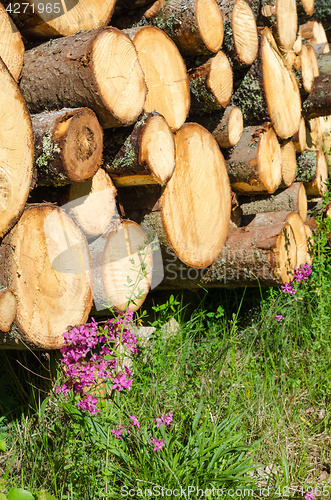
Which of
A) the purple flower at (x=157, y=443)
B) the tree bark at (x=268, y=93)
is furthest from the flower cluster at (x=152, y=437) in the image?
the tree bark at (x=268, y=93)

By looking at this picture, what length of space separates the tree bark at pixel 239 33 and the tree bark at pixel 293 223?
0.91m

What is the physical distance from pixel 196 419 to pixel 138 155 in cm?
106

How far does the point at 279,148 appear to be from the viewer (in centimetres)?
273

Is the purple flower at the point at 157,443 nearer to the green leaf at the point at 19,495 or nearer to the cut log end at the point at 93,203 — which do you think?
the green leaf at the point at 19,495

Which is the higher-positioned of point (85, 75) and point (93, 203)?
point (85, 75)

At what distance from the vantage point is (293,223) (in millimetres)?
2666

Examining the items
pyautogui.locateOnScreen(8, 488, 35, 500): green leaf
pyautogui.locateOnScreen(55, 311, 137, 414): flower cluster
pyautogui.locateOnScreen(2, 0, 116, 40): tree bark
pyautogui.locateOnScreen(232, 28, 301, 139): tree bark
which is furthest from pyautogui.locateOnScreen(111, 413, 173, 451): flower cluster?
pyautogui.locateOnScreen(232, 28, 301, 139): tree bark

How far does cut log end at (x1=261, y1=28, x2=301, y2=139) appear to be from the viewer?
2.55 metres

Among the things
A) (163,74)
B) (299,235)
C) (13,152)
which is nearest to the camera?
(13,152)

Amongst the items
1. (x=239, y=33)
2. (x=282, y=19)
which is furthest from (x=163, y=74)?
(x=282, y=19)

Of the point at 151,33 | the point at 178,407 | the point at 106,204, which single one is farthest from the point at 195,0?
the point at 178,407

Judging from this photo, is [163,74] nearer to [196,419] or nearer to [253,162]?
[253,162]

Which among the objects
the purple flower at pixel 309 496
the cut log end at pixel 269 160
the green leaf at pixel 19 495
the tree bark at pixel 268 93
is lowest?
the purple flower at pixel 309 496

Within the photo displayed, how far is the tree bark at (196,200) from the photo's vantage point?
1.94 metres
